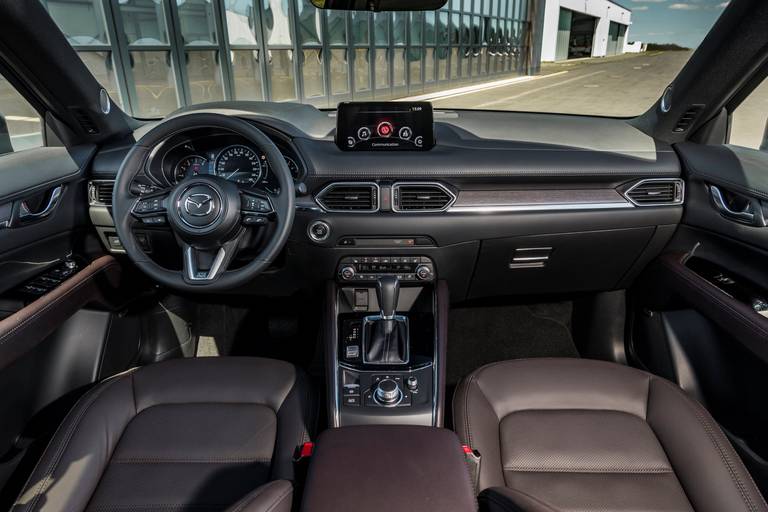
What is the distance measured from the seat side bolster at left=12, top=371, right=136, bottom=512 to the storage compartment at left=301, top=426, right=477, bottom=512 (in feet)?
2.28

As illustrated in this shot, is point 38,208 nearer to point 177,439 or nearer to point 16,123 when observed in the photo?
point 16,123

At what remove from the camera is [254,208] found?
5.94 ft

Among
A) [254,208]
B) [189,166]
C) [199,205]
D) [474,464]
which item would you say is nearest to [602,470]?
[474,464]

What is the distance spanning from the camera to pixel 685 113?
214 cm

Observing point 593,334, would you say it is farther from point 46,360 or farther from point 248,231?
point 46,360

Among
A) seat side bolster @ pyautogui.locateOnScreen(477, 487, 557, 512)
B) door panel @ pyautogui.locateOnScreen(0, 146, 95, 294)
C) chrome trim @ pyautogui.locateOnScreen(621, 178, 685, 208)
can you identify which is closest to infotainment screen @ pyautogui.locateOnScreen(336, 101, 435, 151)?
chrome trim @ pyautogui.locateOnScreen(621, 178, 685, 208)

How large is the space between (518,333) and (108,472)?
6.72 ft

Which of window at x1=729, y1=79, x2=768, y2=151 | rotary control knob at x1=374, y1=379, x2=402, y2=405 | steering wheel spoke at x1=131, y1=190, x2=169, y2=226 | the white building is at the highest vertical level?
the white building

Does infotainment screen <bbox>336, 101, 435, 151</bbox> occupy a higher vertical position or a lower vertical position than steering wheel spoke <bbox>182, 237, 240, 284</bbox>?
higher

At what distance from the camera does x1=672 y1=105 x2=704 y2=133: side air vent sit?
2.09m

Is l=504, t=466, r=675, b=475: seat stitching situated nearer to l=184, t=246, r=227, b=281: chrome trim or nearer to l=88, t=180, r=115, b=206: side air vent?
l=184, t=246, r=227, b=281: chrome trim

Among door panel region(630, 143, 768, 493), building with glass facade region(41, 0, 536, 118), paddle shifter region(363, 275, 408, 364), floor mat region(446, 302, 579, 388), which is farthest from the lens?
building with glass facade region(41, 0, 536, 118)

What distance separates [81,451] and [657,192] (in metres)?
2.24

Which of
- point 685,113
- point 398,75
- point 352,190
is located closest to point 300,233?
point 352,190
